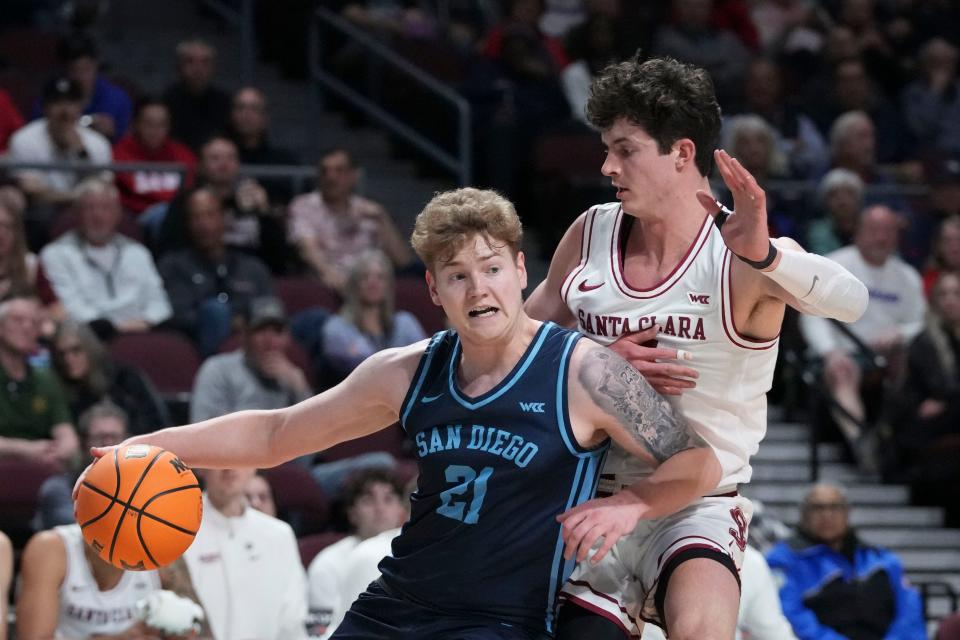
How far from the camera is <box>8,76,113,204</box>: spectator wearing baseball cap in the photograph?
10211mm

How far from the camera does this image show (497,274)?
14.7 ft

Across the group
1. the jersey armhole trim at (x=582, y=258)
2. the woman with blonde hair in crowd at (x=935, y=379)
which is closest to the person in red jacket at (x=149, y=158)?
the woman with blonde hair in crowd at (x=935, y=379)

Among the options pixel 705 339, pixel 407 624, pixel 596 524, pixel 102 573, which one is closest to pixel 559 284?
pixel 705 339

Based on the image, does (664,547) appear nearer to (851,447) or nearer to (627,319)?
(627,319)

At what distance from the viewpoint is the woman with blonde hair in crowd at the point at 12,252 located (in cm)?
891

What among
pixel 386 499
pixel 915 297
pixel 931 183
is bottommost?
pixel 386 499

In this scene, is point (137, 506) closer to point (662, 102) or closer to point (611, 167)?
point (611, 167)

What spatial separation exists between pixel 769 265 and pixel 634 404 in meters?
0.52

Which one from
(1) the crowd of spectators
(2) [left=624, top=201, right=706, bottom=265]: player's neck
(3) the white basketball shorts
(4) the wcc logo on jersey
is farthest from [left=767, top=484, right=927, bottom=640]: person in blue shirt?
(4) the wcc logo on jersey

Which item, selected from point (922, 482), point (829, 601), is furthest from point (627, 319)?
point (922, 482)

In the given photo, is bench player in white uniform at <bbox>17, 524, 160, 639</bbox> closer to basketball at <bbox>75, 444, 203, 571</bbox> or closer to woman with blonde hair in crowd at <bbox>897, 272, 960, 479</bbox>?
basketball at <bbox>75, 444, 203, 571</bbox>

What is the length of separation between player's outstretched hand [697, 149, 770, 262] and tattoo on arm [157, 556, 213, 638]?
3.61m

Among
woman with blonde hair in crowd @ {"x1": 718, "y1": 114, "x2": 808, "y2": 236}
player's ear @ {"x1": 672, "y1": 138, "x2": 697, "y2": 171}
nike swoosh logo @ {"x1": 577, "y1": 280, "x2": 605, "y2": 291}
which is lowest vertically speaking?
nike swoosh logo @ {"x1": 577, "y1": 280, "x2": 605, "y2": 291}

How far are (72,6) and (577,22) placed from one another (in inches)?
150
